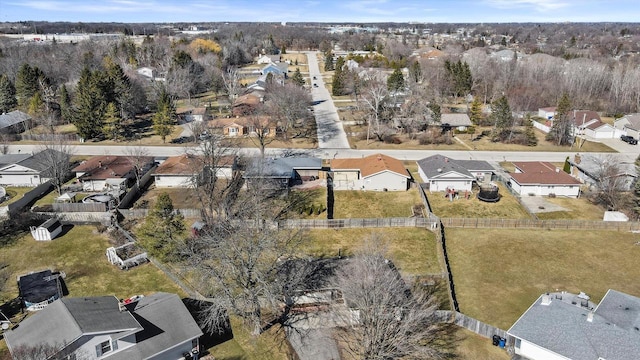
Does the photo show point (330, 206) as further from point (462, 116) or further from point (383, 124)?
point (462, 116)

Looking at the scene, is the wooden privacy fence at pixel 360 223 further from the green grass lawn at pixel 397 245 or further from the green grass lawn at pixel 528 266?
the green grass lawn at pixel 528 266

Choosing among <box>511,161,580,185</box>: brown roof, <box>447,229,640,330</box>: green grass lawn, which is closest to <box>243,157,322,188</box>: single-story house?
<box>447,229,640,330</box>: green grass lawn

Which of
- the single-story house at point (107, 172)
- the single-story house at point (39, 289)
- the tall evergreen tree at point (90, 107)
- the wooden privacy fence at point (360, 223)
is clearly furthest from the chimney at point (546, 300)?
the tall evergreen tree at point (90, 107)

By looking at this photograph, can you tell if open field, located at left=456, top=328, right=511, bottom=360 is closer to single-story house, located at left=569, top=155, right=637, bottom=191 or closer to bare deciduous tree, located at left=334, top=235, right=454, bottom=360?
bare deciduous tree, located at left=334, top=235, right=454, bottom=360

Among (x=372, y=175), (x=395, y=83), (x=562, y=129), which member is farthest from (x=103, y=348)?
(x=395, y=83)

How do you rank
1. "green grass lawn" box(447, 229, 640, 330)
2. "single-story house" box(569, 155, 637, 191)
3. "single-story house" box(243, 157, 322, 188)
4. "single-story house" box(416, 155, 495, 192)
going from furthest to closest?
"single-story house" box(416, 155, 495, 192) < "single-story house" box(243, 157, 322, 188) < "single-story house" box(569, 155, 637, 191) < "green grass lawn" box(447, 229, 640, 330)

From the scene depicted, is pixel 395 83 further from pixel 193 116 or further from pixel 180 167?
pixel 180 167

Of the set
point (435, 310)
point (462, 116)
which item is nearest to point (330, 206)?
point (435, 310)
